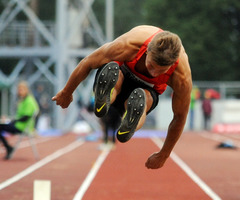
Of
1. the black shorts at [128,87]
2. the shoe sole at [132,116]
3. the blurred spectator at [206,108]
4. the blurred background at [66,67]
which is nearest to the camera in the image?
the shoe sole at [132,116]

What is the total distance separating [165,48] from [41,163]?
5407mm

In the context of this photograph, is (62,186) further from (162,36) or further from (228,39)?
(228,39)

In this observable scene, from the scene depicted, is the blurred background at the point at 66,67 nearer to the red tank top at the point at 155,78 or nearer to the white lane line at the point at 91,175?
the white lane line at the point at 91,175

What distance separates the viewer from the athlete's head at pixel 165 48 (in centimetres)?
342

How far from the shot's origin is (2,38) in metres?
19.5

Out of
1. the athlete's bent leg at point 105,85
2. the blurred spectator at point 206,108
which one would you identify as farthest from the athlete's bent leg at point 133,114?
the blurred spectator at point 206,108

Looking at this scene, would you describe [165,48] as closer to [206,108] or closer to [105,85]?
[105,85]

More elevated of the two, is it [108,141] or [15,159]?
[15,159]

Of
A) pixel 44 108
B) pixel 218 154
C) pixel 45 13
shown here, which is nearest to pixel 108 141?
pixel 218 154

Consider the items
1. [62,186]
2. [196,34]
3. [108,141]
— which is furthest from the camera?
[196,34]

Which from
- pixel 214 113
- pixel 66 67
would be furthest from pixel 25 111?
pixel 214 113

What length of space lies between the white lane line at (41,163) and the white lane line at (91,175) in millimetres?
823

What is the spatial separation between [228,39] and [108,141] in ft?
63.5

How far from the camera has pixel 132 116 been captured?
3836 mm
